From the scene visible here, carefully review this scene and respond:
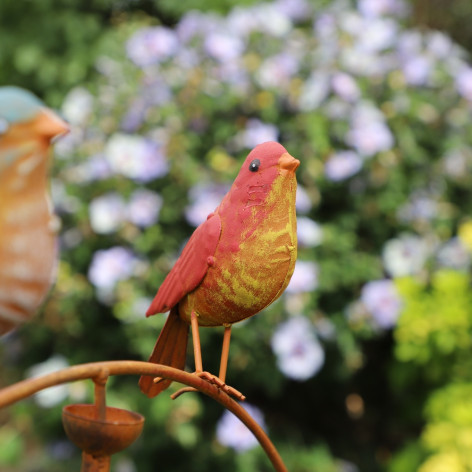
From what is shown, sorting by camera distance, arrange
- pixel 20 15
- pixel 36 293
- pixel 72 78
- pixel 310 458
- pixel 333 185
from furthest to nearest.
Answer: pixel 20 15
pixel 72 78
pixel 333 185
pixel 310 458
pixel 36 293

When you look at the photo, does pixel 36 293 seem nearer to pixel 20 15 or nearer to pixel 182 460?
pixel 182 460

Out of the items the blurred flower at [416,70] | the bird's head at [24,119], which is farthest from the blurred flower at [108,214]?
the bird's head at [24,119]

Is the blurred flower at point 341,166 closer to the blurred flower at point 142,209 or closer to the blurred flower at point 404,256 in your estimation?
the blurred flower at point 404,256

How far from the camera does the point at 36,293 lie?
25.2 inches

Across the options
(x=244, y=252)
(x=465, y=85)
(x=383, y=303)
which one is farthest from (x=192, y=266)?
(x=465, y=85)

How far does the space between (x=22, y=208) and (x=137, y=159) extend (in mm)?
1579

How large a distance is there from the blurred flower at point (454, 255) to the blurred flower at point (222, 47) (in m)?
1.02

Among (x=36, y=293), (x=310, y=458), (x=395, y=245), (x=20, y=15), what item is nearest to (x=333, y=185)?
(x=395, y=245)

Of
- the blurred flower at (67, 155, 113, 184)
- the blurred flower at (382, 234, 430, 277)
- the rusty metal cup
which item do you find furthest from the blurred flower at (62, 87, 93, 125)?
the rusty metal cup

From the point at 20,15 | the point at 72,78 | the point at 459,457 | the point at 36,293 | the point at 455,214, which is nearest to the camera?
the point at 36,293

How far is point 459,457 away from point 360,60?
1496 mm

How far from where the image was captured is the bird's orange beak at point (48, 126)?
0.63 meters

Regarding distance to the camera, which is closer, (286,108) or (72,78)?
(286,108)

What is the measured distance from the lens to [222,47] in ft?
8.10
